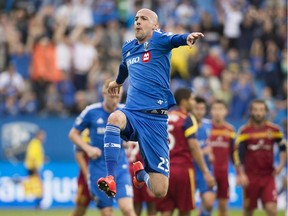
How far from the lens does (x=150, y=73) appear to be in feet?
43.5

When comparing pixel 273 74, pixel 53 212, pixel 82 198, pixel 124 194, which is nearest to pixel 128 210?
pixel 124 194

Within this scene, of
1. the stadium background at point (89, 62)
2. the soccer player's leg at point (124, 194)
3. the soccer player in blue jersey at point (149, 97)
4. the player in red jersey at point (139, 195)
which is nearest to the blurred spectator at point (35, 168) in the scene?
the stadium background at point (89, 62)

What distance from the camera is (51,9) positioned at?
29.7 metres

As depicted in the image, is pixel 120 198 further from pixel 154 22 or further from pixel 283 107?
pixel 283 107

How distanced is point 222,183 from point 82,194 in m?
3.96

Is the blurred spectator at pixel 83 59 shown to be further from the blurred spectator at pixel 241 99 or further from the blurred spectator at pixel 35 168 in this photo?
the blurred spectator at pixel 241 99

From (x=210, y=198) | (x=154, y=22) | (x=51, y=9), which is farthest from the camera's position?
(x=51, y=9)

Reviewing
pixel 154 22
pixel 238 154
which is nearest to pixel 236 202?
pixel 238 154

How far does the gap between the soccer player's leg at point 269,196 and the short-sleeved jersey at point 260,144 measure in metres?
0.19

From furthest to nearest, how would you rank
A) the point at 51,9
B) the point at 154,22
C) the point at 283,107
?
the point at 51,9
the point at 283,107
the point at 154,22

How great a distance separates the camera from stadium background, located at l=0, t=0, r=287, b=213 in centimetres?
2644

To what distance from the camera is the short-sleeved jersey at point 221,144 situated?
20.4 meters

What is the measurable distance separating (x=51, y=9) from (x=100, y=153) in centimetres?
1437

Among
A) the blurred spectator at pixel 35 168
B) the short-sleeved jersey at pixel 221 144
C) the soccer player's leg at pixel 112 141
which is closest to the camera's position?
the soccer player's leg at pixel 112 141
